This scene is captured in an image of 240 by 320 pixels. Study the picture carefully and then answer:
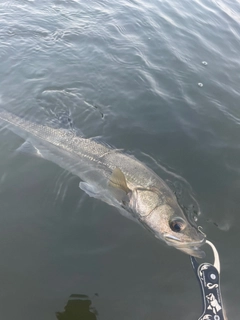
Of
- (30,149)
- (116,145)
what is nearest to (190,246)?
(116,145)

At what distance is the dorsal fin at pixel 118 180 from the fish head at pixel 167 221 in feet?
0.65

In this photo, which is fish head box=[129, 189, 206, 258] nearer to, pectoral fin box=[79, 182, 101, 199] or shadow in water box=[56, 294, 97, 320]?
pectoral fin box=[79, 182, 101, 199]

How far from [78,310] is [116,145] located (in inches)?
142

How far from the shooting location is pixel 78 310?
3920mm

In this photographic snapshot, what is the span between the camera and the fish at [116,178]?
4488 mm

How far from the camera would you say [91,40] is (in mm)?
10953

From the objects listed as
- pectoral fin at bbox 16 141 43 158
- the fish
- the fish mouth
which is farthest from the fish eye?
pectoral fin at bbox 16 141 43 158

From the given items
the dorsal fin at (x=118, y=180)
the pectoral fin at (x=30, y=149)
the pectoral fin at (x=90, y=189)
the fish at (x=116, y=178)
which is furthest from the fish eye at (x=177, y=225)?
the pectoral fin at (x=30, y=149)

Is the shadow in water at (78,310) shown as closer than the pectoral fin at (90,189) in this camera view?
Yes

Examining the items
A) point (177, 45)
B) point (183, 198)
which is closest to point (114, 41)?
point (177, 45)

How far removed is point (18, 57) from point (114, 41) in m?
3.77

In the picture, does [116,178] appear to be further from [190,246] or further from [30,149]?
[30,149]

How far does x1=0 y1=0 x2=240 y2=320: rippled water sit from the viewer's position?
414 centimetres

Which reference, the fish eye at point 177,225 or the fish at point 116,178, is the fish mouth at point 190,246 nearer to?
the fish at point 116,178
